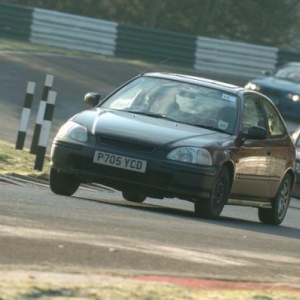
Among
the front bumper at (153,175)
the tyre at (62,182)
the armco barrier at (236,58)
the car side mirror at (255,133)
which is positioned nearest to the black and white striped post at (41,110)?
the tyre at (62,182)

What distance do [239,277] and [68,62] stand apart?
2887cm

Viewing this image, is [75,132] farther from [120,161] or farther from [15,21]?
[15,21]

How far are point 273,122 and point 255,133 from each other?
114 centimetres

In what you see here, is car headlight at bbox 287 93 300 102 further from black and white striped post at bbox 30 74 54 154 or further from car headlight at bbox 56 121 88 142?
car headlight at bbox 56 121 88 142

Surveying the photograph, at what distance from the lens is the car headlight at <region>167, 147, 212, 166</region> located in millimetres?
12906

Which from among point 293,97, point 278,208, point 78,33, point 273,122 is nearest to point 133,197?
point 278,208

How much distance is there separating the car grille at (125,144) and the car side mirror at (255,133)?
5.05 feet

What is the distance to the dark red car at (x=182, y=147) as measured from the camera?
12945 millimetres

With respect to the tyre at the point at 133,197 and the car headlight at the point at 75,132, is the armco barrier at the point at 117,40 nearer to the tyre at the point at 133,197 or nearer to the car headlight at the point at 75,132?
the tyre at the point at 133,197

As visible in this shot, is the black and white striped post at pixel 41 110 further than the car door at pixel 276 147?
Yes

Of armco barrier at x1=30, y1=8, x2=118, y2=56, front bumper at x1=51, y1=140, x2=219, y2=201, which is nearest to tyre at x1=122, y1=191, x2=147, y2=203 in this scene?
front bumper at x1=51, y1=140, x2=219, y2=201

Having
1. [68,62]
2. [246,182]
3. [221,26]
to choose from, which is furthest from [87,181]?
[221,26]

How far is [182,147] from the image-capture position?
12.9m

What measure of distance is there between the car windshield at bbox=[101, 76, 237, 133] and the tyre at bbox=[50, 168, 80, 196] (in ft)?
2.80
